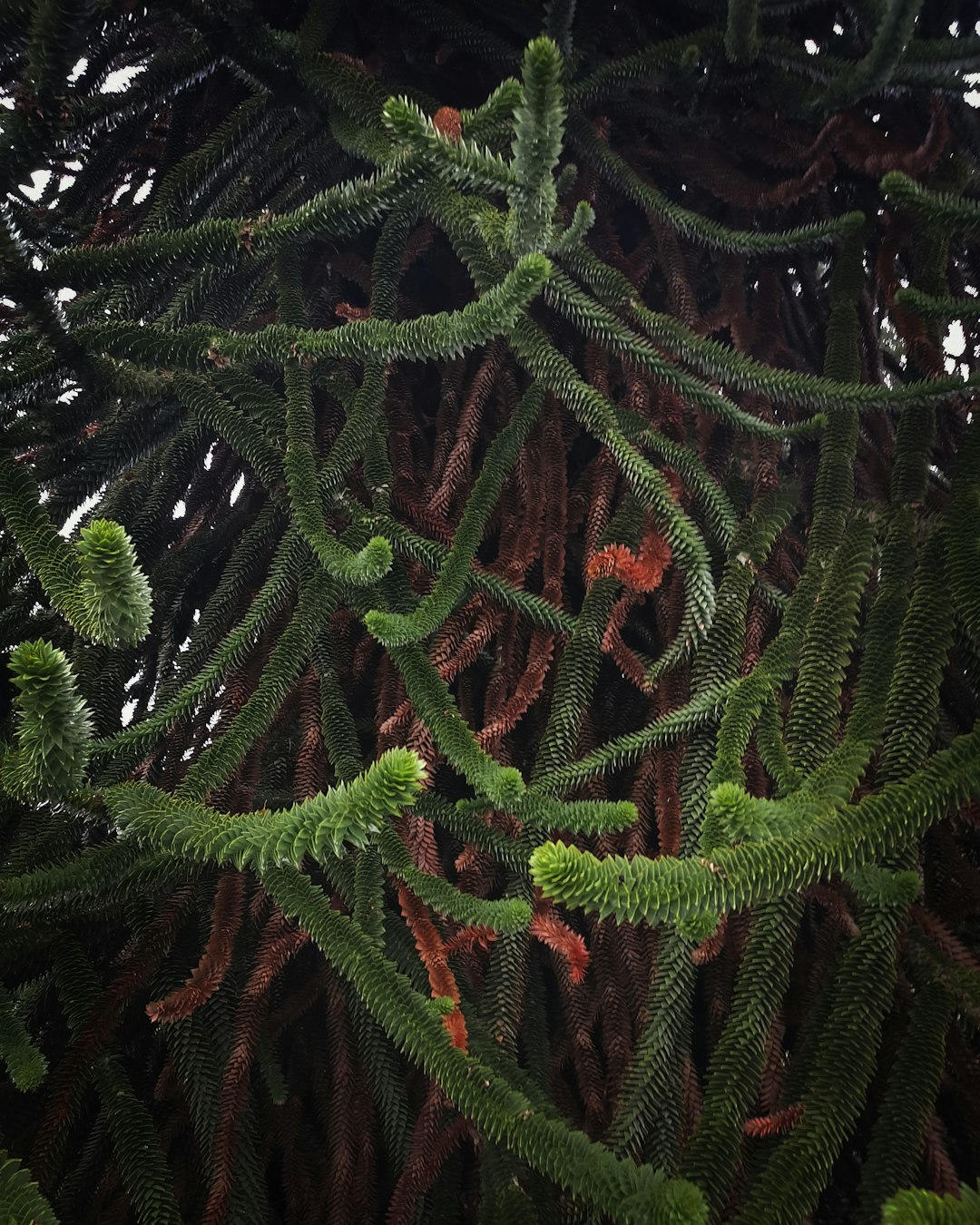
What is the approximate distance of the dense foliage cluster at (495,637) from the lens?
78 centimetres

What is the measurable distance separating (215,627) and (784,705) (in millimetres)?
825

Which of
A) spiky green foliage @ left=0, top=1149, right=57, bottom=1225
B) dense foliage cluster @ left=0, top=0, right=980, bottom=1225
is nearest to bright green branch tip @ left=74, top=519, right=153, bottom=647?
dense foliage cluster @ left=0, top=0, right=980, bottom=1225

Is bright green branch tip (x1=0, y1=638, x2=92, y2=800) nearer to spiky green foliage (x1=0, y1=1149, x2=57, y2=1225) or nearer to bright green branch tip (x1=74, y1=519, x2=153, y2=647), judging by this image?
bright green branch tip (x1=74, y1=519, x2=153, y2=647)

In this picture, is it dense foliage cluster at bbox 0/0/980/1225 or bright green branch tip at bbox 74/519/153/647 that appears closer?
bright green branch tip at bbox 74/519/153/647

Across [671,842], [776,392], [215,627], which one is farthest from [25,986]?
[776,392]

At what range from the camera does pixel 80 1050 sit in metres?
0.99

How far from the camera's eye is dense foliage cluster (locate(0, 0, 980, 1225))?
78cm

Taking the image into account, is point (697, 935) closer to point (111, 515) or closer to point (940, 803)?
point (940, 803)

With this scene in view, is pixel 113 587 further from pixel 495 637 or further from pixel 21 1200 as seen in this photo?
pixel 495 637

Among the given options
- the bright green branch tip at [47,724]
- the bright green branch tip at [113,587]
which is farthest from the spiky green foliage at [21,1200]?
the bright green branch tip at [113,587]

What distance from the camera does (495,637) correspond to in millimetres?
1188

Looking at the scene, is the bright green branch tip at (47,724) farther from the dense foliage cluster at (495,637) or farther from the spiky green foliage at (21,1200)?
the spiky green foliage at (21,1200)

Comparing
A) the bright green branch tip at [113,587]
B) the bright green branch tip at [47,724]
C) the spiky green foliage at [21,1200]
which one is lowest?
the spiky green foliage at [21,1200]

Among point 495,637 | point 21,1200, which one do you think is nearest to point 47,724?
point 21,1200
